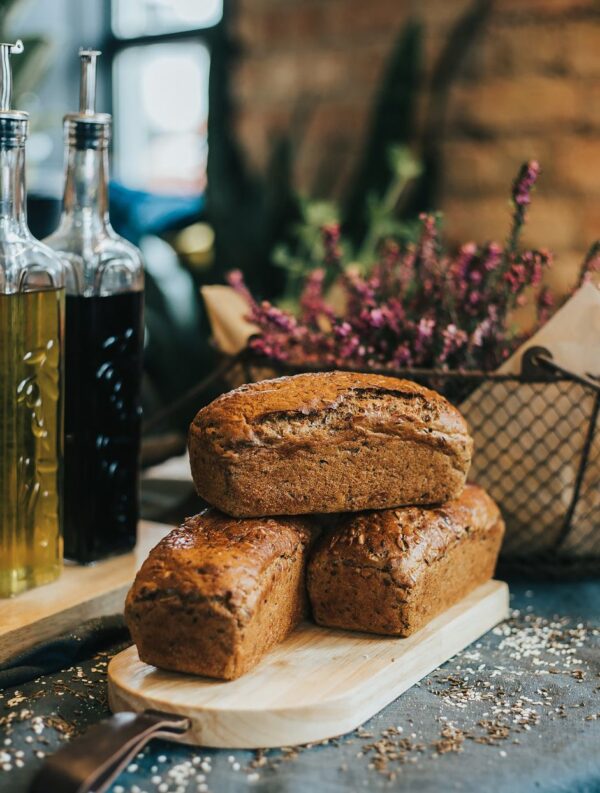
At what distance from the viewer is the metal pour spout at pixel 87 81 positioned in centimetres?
92

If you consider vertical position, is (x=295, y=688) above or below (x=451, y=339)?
below

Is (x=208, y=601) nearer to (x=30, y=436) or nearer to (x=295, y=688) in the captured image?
(x=295, y=688)

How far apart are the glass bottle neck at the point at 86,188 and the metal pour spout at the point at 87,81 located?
0.13 feet

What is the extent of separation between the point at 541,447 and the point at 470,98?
3.16 feet

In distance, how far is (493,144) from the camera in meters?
1.76

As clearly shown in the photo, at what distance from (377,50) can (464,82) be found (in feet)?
0.76

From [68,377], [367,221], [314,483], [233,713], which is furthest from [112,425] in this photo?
[367,221]

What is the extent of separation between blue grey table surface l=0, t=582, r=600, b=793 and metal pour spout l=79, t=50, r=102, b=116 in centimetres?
52

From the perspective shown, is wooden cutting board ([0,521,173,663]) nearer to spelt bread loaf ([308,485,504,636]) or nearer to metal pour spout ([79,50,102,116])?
spelt bread loaf ([308,485,504,636])

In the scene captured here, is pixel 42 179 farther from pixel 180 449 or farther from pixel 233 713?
pixel 233 713

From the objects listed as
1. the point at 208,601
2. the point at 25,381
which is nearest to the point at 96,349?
the point at 25,381

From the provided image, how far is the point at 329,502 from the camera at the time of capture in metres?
0.83

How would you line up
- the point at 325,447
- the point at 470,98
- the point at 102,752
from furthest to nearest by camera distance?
1. the point at 470,98
2. the point at 325,447
3. the point at 102,752

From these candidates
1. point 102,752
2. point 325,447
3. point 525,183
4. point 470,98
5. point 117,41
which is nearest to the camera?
point 102,752
